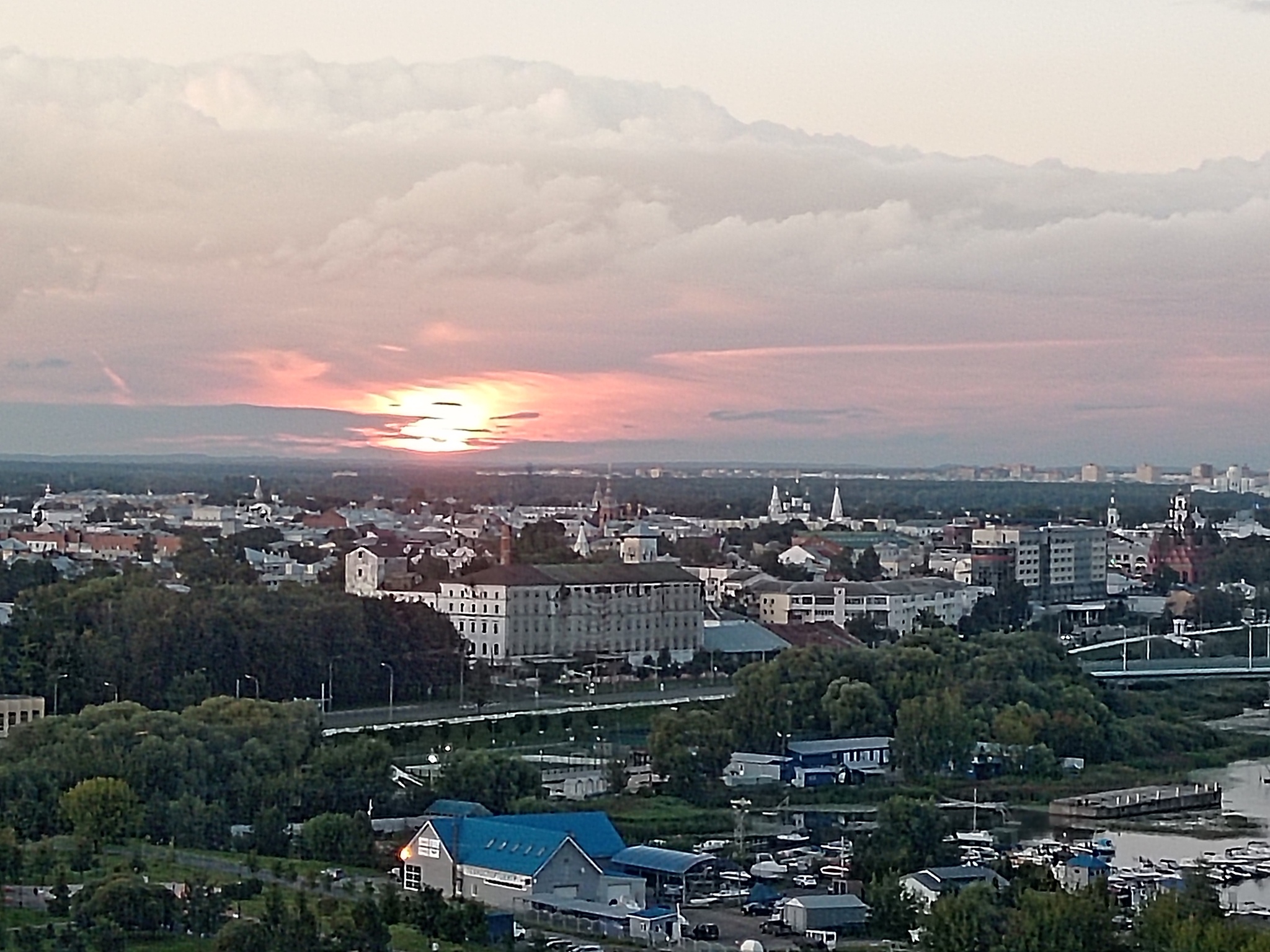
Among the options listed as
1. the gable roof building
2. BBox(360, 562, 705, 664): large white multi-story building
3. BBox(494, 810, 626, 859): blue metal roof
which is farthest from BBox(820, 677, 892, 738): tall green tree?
BBox(360, 562, 705, 664): large white multi-story building

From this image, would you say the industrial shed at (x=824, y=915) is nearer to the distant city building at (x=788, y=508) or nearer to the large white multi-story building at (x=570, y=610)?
the large white multi-story building at (x=570, y=610)

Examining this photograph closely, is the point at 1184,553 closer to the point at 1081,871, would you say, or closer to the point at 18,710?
the point at 18,710

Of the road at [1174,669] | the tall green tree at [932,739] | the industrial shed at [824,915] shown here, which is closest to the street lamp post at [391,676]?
the tall green tree at [932,739]

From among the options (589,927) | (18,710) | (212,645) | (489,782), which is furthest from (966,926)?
(212,645)

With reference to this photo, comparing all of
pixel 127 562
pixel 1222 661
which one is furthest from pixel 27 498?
pixel 1222 661

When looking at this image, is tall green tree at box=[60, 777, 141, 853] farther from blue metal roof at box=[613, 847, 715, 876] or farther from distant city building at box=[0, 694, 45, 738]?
distant city building at box=[0, 694, 45, 738]
